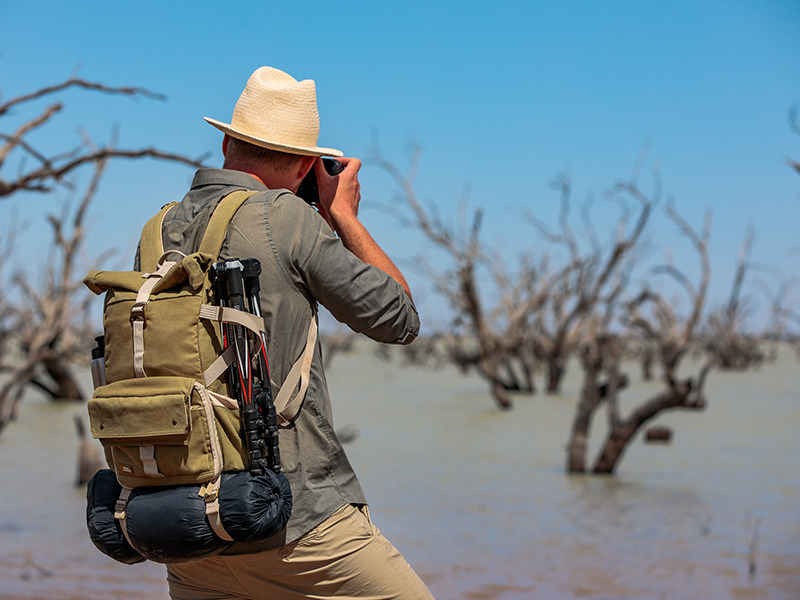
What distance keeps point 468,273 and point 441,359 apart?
21.6m

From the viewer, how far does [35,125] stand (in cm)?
457

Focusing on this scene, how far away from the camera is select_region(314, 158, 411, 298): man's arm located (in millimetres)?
1891

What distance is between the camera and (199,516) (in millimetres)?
1565

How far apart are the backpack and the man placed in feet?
0.28

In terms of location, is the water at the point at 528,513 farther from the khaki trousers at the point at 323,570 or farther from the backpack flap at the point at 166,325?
the backpack flap at the point at 166,325

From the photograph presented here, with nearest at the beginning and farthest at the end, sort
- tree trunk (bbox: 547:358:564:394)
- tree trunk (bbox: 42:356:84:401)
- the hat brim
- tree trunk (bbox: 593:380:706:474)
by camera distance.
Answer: the hat brim, tree trunk (bbox: 593:380:706:474), tree trunk (bbox: 42:356:84:401), tree trunk (bbox: 547:358:564:394)

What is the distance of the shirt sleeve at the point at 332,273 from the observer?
67.5 inches

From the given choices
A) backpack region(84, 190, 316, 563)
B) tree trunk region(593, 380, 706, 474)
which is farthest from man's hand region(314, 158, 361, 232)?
tree trunk region(593, 380, 706, 474)

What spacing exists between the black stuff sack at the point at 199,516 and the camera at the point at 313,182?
635 mm

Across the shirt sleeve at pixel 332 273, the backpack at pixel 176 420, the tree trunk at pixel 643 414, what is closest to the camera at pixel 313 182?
the shirt sleeve at pixel 332 273

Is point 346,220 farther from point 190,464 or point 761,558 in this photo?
point 761,558

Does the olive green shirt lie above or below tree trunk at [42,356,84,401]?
above

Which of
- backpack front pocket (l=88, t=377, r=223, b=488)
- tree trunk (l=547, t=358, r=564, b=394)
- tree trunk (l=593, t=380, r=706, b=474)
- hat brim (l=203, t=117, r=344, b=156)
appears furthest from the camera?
tree trunk (l=547, t=358, r=564, b=394)

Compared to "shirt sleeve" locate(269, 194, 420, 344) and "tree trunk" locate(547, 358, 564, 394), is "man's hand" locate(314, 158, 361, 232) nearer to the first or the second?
"shirt sleeve" locate(269, 194, 420, 344)
